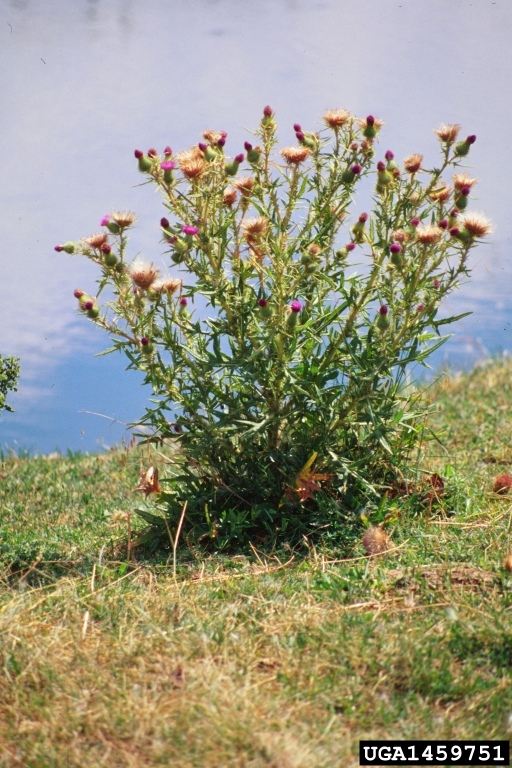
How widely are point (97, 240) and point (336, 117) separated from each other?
1244 millimetres

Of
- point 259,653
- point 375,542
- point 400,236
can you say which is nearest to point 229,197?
point 400,236

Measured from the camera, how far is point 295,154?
337 centimetres

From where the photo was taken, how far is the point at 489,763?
2113mm

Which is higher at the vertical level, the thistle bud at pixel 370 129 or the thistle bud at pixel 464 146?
the thistle bud at pixel 370 129

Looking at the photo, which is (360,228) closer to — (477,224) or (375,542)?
(477,224)

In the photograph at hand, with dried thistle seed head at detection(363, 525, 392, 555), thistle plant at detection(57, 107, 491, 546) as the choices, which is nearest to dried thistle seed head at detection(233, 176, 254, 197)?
thistle plant at detection(57, 107, 491, 546)

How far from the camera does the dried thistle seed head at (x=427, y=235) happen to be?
3246 millimetres

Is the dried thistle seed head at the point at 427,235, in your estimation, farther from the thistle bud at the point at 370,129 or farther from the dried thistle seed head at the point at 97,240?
the dried thistle seed head at the point at 97,240

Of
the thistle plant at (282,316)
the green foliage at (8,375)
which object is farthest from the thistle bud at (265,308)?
the green foliage at (8,375)

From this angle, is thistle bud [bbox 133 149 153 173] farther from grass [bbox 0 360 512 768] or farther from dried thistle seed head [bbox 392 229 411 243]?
grass [bbox 0 360 512 768]

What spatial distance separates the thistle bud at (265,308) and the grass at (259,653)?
3.59 feet

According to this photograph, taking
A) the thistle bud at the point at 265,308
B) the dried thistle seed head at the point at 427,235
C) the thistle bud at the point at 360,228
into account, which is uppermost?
the thistle bud at the point at 360,228

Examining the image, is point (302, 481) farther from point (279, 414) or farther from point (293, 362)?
point (293, 362)

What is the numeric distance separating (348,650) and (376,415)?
1300 millimetres
